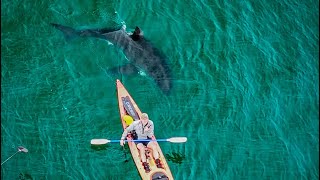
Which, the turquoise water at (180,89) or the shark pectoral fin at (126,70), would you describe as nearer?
the turquoise water at (180,89)

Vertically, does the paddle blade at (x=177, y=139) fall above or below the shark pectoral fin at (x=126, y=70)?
below

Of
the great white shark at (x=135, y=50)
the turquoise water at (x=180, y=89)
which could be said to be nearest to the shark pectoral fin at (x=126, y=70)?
the great white shark at (x=135, y=50)

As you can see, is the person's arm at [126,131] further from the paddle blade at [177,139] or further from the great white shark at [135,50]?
the great white shark at [135,50]

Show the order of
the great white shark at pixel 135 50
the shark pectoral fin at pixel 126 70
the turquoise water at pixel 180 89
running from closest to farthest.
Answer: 1. the turquoise water at pixel 180 89
2. the shark pectoral fin at pixel 126 70
3. the great white shark at pixel 135 50

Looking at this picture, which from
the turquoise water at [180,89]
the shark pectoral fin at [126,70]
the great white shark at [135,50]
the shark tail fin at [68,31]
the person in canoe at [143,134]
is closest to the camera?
the person in canoe at [143,134]

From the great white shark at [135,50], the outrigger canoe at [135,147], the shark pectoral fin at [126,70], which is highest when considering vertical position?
the great white shark at [135,50]

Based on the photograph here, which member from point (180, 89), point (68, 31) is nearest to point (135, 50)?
point (180, 89)

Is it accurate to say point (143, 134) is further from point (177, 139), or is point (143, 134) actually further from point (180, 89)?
point (180, 89)

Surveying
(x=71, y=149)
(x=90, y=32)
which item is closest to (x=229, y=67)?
(x=90, y=32)

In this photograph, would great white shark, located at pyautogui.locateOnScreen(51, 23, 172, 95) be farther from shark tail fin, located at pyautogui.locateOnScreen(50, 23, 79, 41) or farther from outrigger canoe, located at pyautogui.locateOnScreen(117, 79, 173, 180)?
outrigger canoe, located at pyautogui.locateOnScreen(117, 79, 173, 180)
